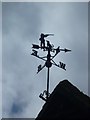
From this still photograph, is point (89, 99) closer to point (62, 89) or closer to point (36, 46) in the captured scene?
point (62, 89)

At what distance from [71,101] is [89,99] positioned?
41cm

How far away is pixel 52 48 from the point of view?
1013cm

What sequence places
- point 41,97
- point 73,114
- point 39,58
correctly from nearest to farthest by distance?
point 73,114 < point 41,97 < point 39,58

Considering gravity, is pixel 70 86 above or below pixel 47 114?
above

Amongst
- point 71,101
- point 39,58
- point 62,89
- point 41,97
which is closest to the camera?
point 71,101

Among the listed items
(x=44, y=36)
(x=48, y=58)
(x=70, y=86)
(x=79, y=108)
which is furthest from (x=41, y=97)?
(x=79, y=108)

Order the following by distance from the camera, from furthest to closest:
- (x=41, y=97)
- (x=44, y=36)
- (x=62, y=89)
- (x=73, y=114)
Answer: (x=44, y=36), (x=41, y=97), (x=62, y=89), (x=73, y=114)

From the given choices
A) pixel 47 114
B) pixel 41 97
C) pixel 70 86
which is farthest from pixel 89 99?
pixel 41 97

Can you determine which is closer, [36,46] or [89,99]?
[89,99]

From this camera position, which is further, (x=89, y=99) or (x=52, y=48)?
(x=52, y=48)

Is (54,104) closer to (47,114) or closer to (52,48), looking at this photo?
(47,114)

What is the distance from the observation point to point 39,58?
10352mm

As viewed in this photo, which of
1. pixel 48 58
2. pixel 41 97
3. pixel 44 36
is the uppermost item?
pixel 44 36

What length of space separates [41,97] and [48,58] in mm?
1819
